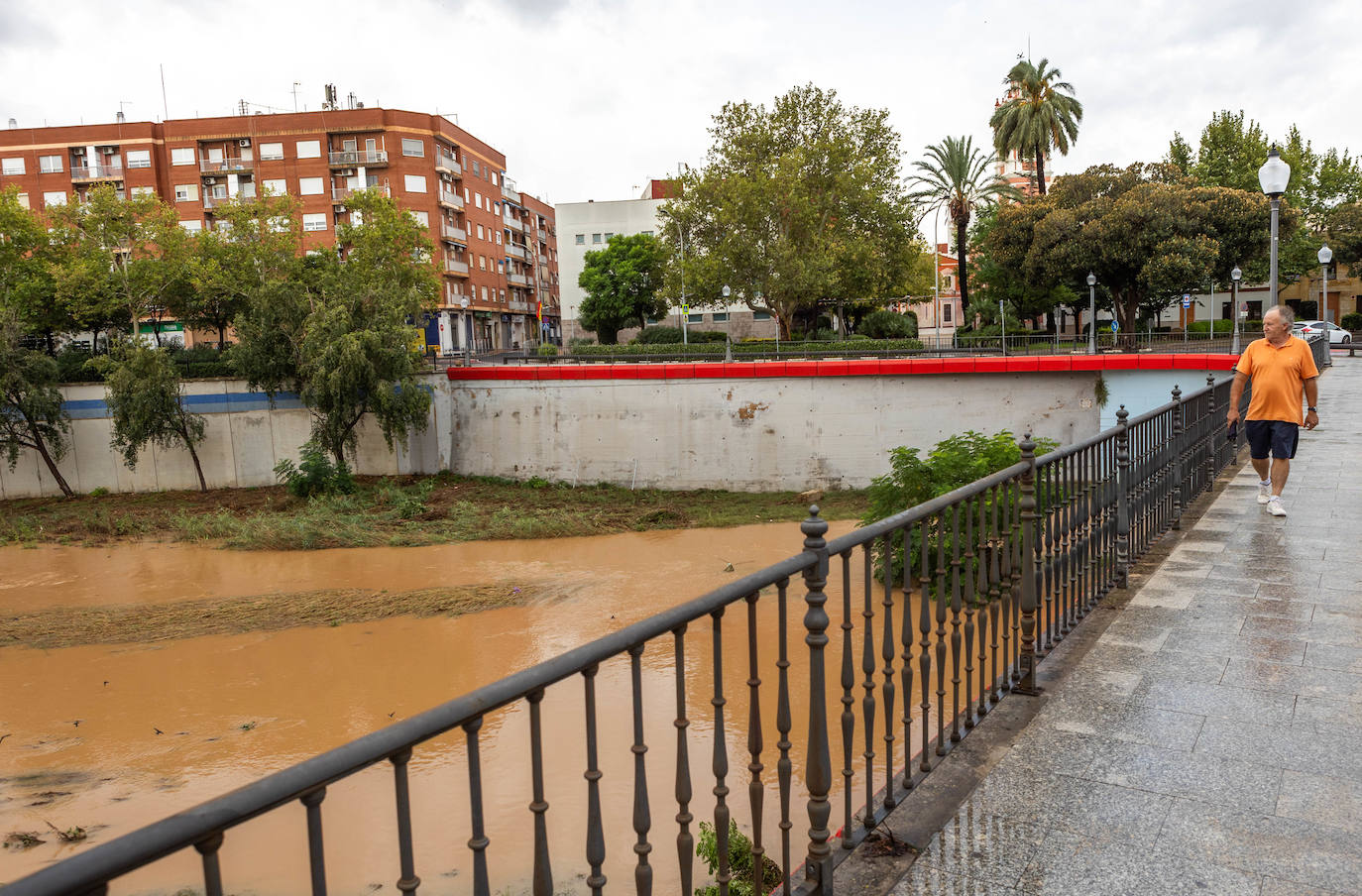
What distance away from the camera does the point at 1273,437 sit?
799 cm

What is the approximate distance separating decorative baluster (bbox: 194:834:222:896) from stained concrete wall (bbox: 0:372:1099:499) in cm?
2567

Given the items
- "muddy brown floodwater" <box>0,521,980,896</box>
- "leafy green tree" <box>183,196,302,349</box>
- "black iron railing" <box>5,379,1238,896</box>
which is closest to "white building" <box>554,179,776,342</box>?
"leafy green tree" <box>183,196,302,349</box>

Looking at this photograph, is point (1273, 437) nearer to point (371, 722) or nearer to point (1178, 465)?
point (1178, 465)

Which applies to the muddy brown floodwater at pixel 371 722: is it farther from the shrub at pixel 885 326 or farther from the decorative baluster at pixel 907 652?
the shrub at pixel 885 326

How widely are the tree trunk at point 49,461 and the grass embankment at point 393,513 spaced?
1.57 feet

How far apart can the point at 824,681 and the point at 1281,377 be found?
273 inches

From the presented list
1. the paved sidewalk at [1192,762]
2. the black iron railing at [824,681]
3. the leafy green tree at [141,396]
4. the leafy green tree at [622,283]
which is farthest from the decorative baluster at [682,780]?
the leafy green tree at [622,283]

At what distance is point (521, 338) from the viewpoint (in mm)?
69875

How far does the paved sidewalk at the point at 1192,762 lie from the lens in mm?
2906

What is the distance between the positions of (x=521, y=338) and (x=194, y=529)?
153 feet

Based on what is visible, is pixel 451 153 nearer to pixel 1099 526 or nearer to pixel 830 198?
pixel 830 198

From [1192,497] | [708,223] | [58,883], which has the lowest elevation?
[1192,497]

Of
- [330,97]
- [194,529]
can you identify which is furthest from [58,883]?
[330,97]

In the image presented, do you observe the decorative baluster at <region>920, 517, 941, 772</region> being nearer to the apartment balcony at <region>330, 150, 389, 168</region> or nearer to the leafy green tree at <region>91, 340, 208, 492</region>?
the leafy green tree at <region>91, 340, 208, 492</region>
